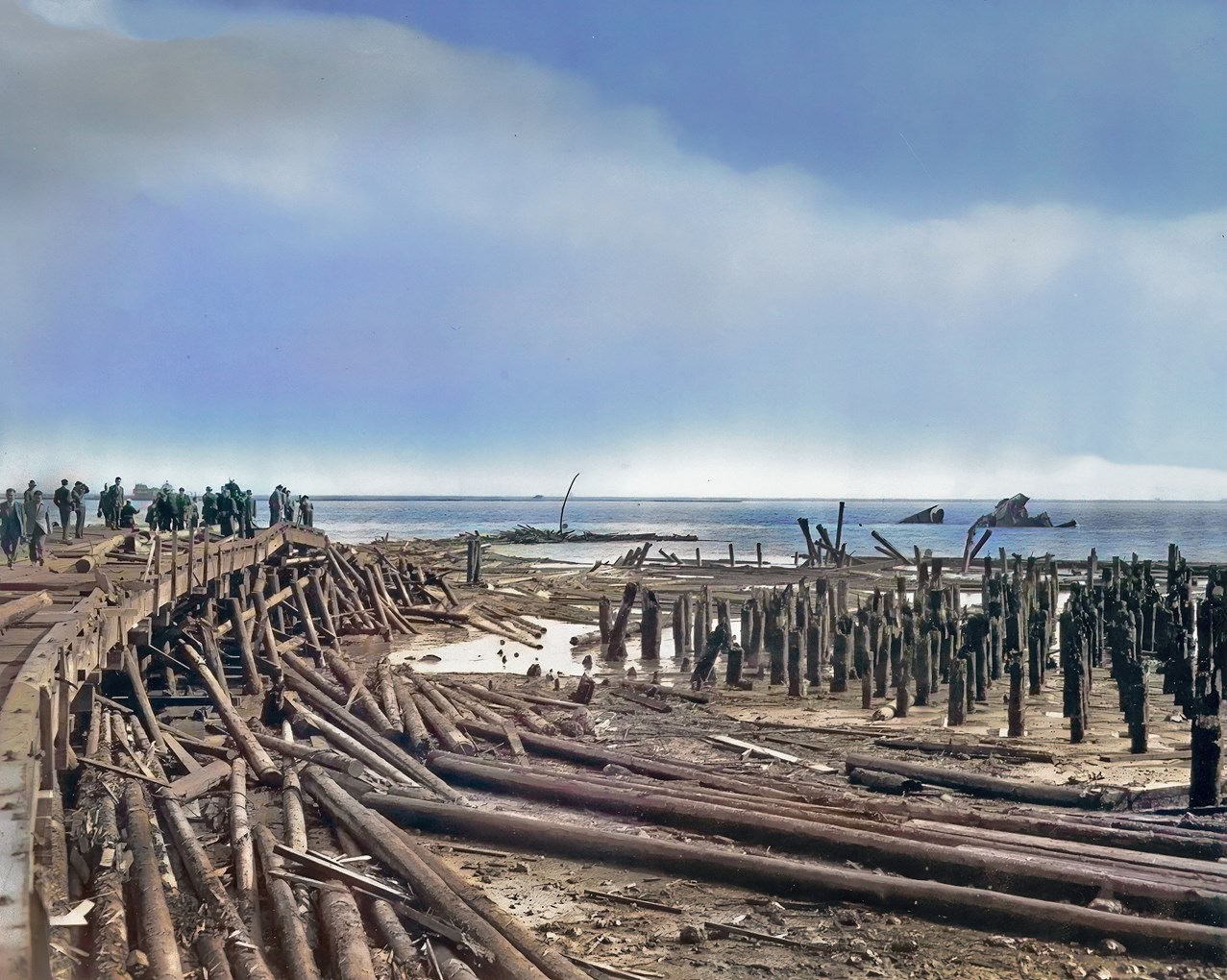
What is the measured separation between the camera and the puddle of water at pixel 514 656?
19969 mm

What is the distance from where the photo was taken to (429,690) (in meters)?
14.3

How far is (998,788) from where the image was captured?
1009 centimetres

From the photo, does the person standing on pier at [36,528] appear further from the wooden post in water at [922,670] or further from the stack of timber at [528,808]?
the wooden post in water at [922,670]

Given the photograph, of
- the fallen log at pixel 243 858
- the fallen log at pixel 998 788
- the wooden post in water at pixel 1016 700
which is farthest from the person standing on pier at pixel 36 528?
the wooden post in water at pixel 1016 700

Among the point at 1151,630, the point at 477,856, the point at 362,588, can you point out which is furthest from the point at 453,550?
the point at 477,856

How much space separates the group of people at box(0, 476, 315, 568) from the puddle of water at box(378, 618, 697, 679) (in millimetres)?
5859

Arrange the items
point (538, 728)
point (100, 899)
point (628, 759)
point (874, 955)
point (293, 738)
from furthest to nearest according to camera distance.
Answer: point (538, 728)
point (293, 738)
point (628, 759)
point (874, 955)
point (100, 899)

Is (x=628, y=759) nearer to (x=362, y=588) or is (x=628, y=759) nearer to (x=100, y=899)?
(x=100, y=899)

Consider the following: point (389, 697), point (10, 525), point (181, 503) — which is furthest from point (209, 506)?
point (389, 697)

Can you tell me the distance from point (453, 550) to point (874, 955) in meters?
48.9

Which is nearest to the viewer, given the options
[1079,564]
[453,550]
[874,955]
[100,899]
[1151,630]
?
[100,899]

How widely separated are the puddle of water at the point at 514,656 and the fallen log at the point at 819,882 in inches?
374

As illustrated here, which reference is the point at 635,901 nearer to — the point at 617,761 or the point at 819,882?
the point at 819,882

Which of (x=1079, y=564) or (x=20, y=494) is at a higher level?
(x=20, y=494)
